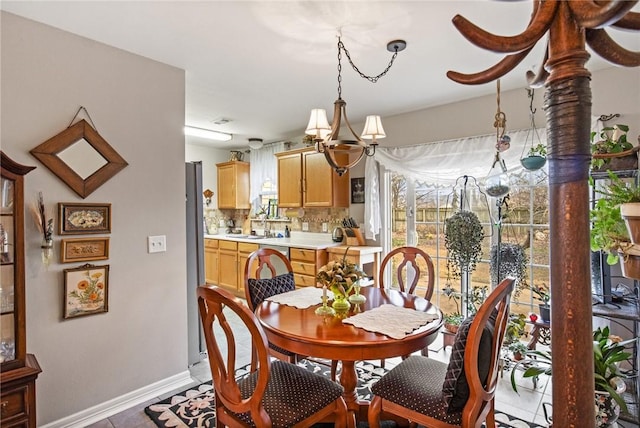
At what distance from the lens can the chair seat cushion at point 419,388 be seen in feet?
5.14

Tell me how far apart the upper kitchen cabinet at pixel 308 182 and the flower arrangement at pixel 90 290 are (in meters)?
2.76

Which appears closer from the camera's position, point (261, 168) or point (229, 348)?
point (229, 348)

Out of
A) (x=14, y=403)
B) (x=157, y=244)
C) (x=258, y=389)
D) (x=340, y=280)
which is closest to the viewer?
(x=258, y=389)

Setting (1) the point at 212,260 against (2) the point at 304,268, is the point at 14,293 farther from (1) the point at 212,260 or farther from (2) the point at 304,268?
(1) the point at 212,260

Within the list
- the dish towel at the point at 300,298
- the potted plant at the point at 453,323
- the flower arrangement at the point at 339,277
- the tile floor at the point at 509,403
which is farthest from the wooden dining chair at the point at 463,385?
the potted plant at the point at 453,323

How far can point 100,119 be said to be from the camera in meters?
2.32

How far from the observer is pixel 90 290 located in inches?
89.1

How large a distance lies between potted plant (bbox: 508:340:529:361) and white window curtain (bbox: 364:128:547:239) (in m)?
1.51

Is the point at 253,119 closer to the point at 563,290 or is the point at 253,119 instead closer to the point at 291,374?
the point at 291,374

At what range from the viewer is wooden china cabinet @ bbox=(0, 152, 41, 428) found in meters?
1.63

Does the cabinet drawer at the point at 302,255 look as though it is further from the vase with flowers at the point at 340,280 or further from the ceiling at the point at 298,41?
the vase with flowers at the point at 340,280

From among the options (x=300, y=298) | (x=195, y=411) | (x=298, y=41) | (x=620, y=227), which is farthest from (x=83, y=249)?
(x=620, y=227)

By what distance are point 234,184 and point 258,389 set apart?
15.8 ft

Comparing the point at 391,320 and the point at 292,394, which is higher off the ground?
the point at 391,320
